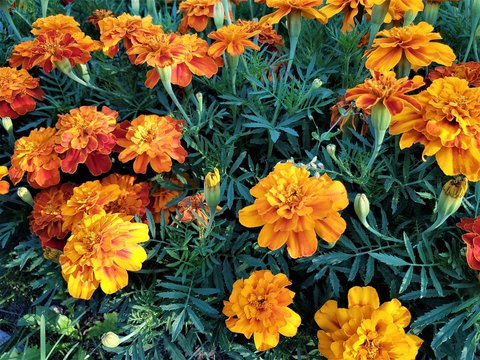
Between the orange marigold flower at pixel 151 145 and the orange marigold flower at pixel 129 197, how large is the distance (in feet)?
0.28

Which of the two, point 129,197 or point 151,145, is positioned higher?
point 151,145

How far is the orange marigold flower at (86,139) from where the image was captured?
44.4 inches

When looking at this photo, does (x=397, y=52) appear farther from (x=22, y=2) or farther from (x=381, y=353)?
(x=22, y=2)

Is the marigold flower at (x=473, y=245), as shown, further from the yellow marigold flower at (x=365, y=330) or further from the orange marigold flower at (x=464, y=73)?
the orange marigold flower at (x=464, y=73)

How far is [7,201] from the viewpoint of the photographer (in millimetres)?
1408

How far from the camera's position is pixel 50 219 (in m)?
1.16

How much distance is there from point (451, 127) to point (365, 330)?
399 millimetres

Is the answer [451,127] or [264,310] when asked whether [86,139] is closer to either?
[264,310]

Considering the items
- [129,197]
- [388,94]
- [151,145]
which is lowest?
[129,197]

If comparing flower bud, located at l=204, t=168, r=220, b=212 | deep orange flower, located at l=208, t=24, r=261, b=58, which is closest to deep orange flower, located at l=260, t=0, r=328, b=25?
deep orange flower, located at l=208, t=24, r=261, b=58

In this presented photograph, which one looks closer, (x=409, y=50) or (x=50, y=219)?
(x=409, y=50)

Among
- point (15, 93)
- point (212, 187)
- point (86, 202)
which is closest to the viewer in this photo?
point (212, 187)

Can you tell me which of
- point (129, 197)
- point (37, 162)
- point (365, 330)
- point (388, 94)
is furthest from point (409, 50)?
point (37, 162)

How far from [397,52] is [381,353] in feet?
1.94
